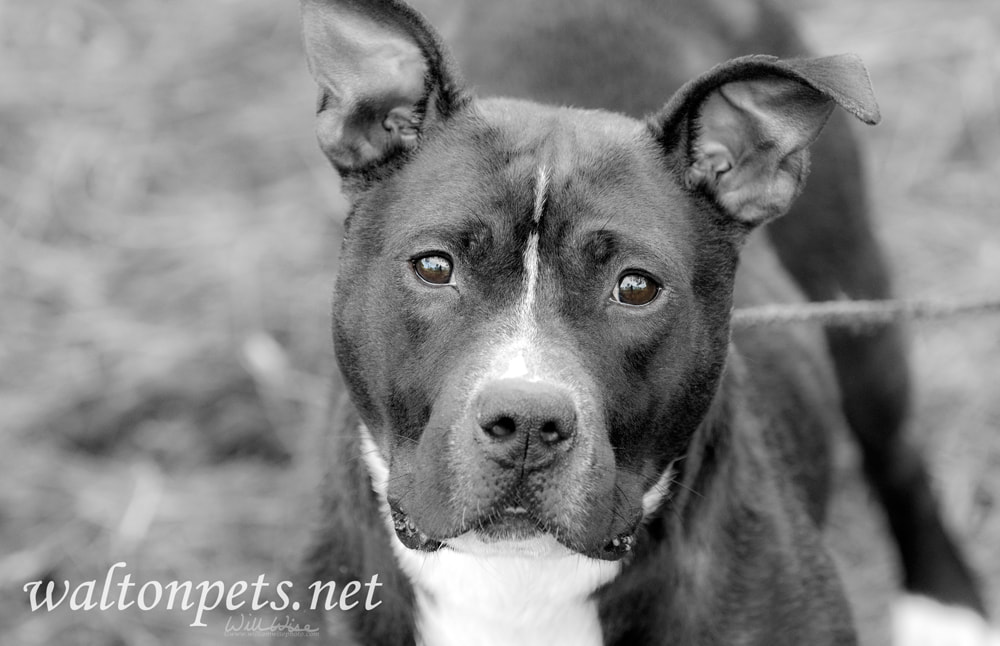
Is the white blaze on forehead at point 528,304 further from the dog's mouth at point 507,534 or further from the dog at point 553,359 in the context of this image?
the dog's mouth at point 507,534

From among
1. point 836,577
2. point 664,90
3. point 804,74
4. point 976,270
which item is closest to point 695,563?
point 836,577

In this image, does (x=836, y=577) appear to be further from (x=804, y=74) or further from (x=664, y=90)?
(x=664, y=90)

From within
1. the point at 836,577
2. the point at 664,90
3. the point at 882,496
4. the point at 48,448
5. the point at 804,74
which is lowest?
the point at 48,448

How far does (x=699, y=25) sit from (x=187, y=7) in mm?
4393

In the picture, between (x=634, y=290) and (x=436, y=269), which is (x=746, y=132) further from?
(x=436, y=269)

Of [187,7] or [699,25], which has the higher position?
[699,25]

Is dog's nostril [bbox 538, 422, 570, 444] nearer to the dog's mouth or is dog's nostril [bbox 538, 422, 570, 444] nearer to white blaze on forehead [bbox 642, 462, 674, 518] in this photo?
the dog's mouth

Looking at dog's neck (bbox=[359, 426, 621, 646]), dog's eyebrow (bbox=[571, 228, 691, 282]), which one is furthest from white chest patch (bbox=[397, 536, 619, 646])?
dog's eyebrow (bbox=[571, 228, 691, 282])

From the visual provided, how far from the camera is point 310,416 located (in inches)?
235

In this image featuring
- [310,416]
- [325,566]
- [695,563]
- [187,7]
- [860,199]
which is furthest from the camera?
[187,7]

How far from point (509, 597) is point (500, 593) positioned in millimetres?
26

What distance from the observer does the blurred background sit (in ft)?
18.3

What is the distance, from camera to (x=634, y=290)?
3.36 meters

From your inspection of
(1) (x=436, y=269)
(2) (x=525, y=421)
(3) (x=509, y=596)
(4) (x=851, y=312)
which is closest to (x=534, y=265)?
(1) (x=436, y=269)
